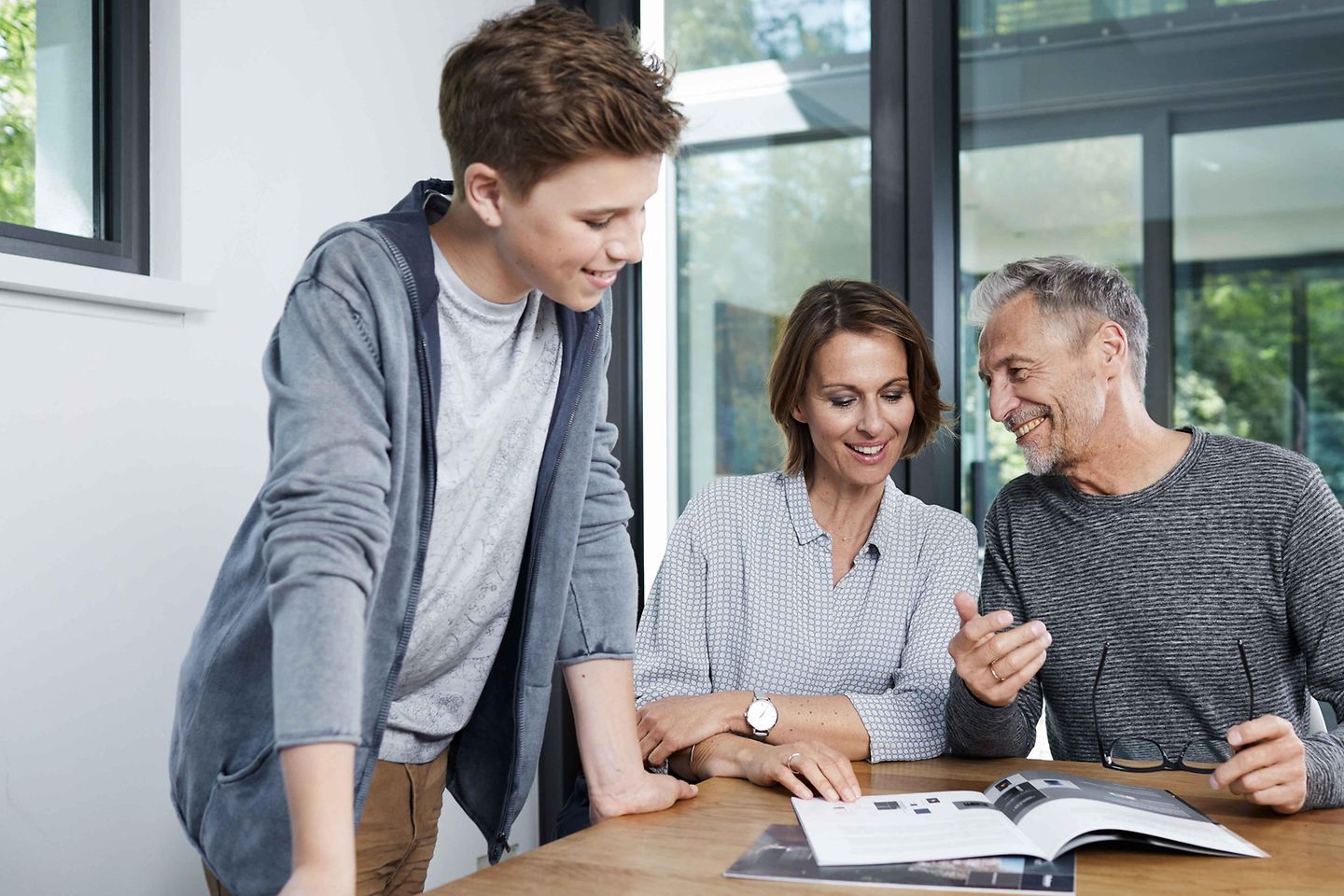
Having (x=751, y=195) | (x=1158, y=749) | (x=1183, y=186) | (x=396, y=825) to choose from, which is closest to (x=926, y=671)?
(x=1158, y=749)

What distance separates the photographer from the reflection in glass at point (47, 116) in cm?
183

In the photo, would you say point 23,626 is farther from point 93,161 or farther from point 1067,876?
point 1067,876

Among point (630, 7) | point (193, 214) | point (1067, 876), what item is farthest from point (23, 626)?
point (630, 7)

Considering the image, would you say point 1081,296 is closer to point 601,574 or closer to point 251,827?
point 601,574

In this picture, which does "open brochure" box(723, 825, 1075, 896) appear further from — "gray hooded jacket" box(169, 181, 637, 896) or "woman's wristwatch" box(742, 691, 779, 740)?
"woman's wristwatch" box(742, 691, 779, 740)

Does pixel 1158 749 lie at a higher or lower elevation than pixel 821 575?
lower

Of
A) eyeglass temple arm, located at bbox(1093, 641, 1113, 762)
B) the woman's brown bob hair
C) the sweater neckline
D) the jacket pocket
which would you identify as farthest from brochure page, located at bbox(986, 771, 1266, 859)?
Answer: the woman's brown bob hair

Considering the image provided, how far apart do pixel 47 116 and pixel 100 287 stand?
1.19 ft

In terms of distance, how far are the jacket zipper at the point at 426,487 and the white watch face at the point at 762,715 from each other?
65cm

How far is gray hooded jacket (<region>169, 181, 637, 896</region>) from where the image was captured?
0.91 m

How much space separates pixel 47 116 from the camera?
74.8 inches

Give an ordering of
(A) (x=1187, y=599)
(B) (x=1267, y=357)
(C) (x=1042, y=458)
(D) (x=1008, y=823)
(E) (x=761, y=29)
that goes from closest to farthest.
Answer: (D) (x=1008, y=823) → (A) (x=1187, y=599) → (C) (x=1042, y=458) → (B) (x=1267, y=357) → (E) (x=761, y=29)

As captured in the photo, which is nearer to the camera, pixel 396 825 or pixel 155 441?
pixel 396 825

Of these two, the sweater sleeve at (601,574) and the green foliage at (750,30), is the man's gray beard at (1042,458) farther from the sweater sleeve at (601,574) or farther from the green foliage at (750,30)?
the green foliage at (750,30)
